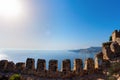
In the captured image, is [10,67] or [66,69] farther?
[10,67]

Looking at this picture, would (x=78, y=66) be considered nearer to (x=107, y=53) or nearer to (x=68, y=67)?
(x=68, y=67)

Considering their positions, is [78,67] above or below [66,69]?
above

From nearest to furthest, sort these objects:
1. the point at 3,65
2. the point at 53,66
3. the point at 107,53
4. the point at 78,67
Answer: the point at 78,67 < the point at 53,66 < the point at 107,53 < the point at 3,65

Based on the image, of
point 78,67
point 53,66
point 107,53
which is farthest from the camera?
point 107,53

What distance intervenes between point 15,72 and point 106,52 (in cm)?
1167

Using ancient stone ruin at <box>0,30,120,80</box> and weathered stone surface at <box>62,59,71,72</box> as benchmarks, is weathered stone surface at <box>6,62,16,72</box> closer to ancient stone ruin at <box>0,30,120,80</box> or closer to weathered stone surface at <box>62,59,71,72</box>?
ancient stone ruin at <box>0,30,120,80</box>

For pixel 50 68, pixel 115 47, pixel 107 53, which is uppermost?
pixel 115 47

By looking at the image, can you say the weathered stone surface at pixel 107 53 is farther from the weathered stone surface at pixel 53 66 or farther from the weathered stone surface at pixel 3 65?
the weathered stone surface at pixel 3 65

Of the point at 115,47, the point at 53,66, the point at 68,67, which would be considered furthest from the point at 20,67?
the point at 115,47

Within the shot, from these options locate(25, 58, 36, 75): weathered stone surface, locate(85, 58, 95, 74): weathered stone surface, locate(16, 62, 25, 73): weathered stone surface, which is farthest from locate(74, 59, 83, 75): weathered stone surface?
locate(16, 62, 25, 73): weathered stone surface

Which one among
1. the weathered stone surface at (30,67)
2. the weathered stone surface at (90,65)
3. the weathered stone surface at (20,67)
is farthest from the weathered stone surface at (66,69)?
the weathered stone surface at (20,67)

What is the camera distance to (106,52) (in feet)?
81.9

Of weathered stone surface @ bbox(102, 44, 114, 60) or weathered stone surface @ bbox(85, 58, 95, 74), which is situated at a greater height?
weathered stone surface @ bbox(102, 44, 114, 60)

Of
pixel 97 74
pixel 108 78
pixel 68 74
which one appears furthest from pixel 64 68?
pixel 108 78
